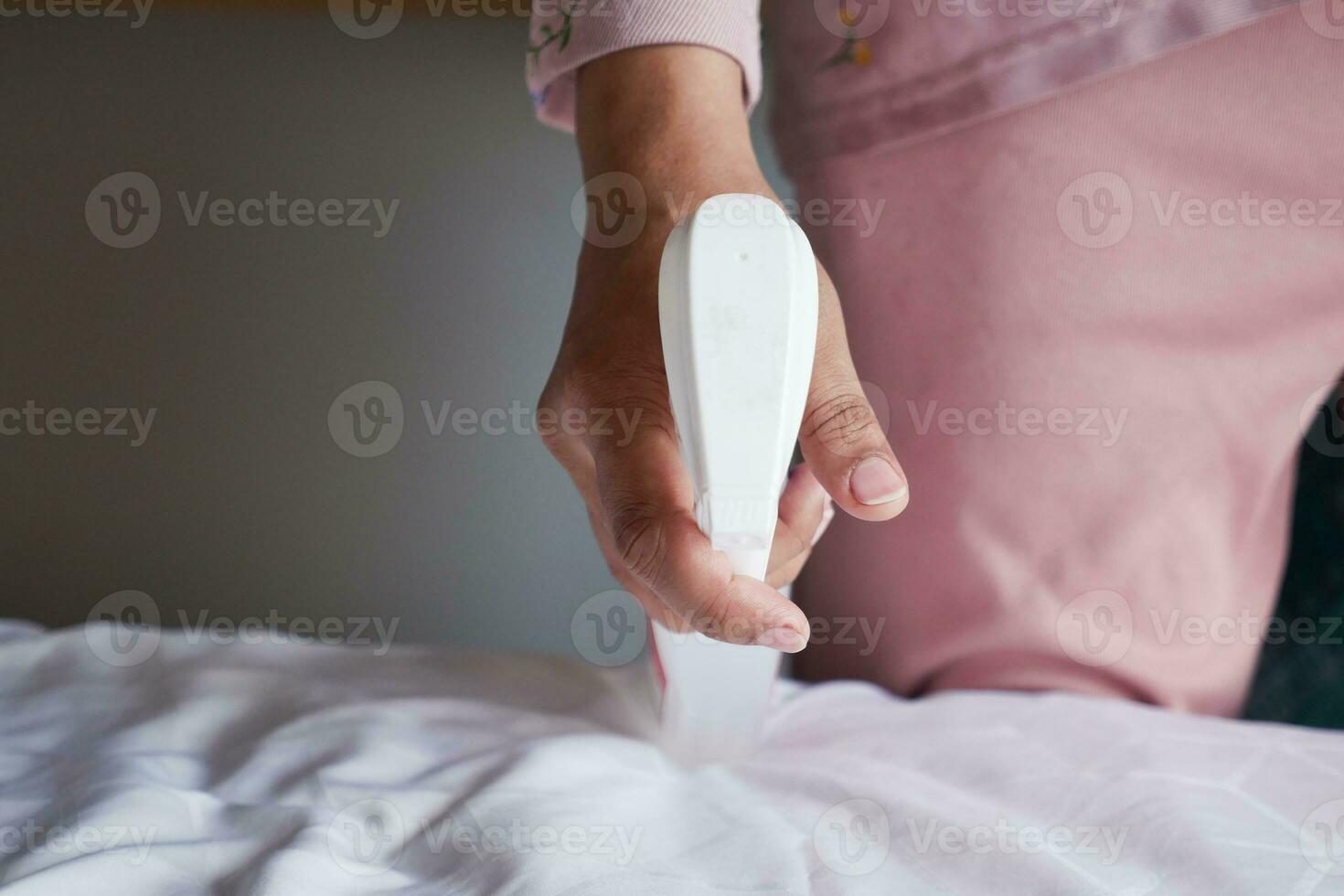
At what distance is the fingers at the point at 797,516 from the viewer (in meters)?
0.35

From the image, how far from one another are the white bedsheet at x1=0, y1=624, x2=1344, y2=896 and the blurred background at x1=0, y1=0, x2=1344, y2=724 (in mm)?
360

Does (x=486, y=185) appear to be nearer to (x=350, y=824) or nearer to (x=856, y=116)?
(x=856, y=116)

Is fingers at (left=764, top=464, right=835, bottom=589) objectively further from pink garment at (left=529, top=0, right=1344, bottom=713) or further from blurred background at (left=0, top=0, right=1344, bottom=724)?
blurred background at (left=0, top=0, right=1344, bottom=724)

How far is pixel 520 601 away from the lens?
0.87m

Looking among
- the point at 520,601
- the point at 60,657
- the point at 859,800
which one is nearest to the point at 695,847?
the point at 859,800

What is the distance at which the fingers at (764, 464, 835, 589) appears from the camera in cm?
35

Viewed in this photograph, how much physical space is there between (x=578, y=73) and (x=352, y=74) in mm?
416
